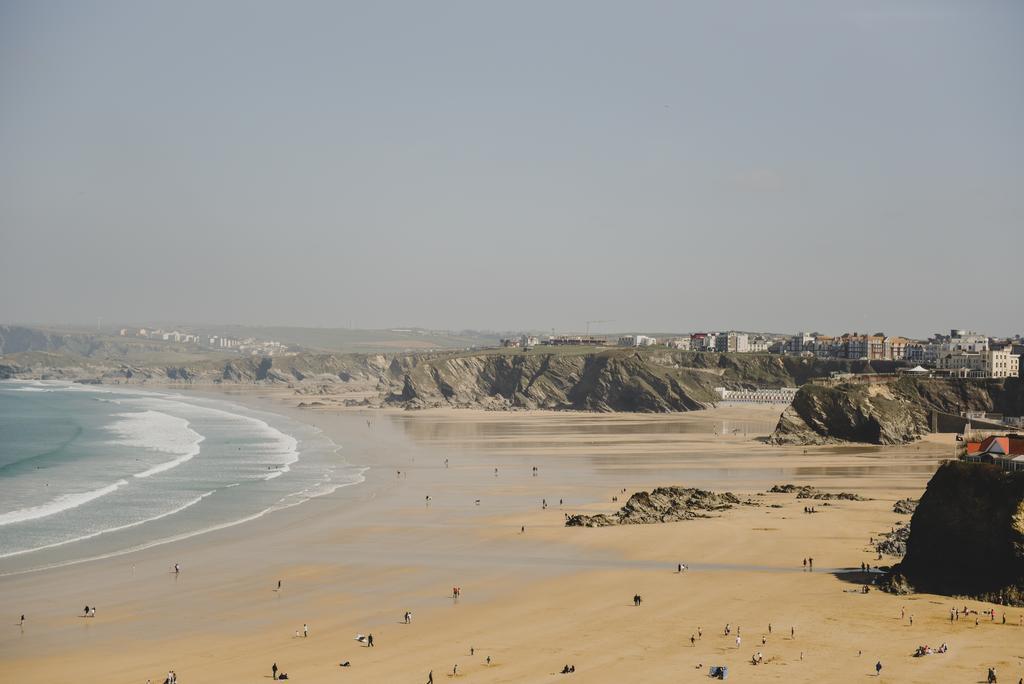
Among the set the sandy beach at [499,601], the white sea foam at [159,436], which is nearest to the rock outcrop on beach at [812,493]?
the sandy beach at [499,601]

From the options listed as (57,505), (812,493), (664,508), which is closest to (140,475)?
(57,505)

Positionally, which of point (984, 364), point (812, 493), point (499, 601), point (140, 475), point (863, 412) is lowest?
point (140, 475)

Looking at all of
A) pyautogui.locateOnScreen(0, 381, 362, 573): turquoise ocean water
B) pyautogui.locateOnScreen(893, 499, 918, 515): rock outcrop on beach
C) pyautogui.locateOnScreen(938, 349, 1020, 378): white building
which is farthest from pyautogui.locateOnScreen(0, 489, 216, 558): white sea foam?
pyautogui.locateOnScreen(938, 349, 1020, 378): white building

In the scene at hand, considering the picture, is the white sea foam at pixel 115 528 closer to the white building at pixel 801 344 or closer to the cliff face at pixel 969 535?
the cliff face at pixel 969 535

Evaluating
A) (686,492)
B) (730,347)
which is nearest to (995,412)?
(686,492)

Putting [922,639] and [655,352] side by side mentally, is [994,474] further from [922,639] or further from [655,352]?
[655,352]

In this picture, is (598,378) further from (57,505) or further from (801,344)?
(57,505)

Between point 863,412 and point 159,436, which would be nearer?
point 863,412
